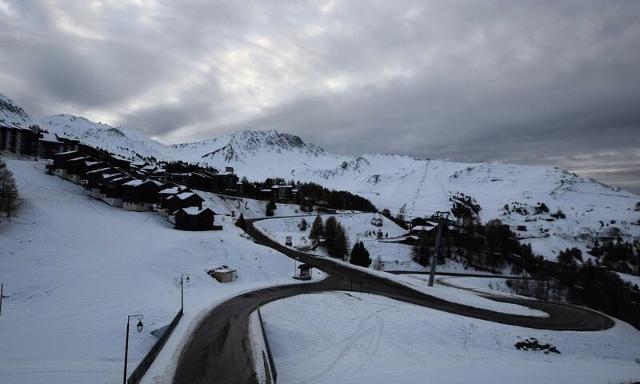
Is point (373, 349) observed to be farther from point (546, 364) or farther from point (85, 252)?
point (85, 252)

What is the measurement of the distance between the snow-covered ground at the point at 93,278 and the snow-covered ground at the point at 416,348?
26.3ft

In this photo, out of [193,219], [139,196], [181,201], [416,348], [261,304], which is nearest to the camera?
[416,348]

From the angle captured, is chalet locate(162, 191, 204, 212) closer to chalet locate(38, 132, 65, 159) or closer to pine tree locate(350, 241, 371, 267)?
pine tree locate(350, 241, 371, 267)

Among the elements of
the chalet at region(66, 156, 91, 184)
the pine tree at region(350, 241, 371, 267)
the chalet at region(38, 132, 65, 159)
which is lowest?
the pine tree at region(350, 241, 371, 267)

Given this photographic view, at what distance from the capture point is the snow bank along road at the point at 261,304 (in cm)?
2025

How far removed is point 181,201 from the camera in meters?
59.8

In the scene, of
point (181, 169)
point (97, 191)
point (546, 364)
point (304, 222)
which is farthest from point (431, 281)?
point (181, 169)

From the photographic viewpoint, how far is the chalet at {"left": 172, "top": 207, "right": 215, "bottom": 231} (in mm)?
55034

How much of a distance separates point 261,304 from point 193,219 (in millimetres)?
26059

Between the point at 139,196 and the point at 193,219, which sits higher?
the point at 139,196

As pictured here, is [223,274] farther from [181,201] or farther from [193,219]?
[181,201]

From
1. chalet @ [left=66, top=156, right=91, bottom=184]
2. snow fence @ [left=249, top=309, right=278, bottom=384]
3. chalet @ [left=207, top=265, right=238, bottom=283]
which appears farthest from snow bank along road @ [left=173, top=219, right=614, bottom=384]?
chalet @ [left=66, top=156, right=91, bottom=184]

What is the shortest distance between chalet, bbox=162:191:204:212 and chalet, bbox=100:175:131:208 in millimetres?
7529

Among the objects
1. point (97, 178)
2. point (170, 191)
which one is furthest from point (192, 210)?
point (97, 178)
